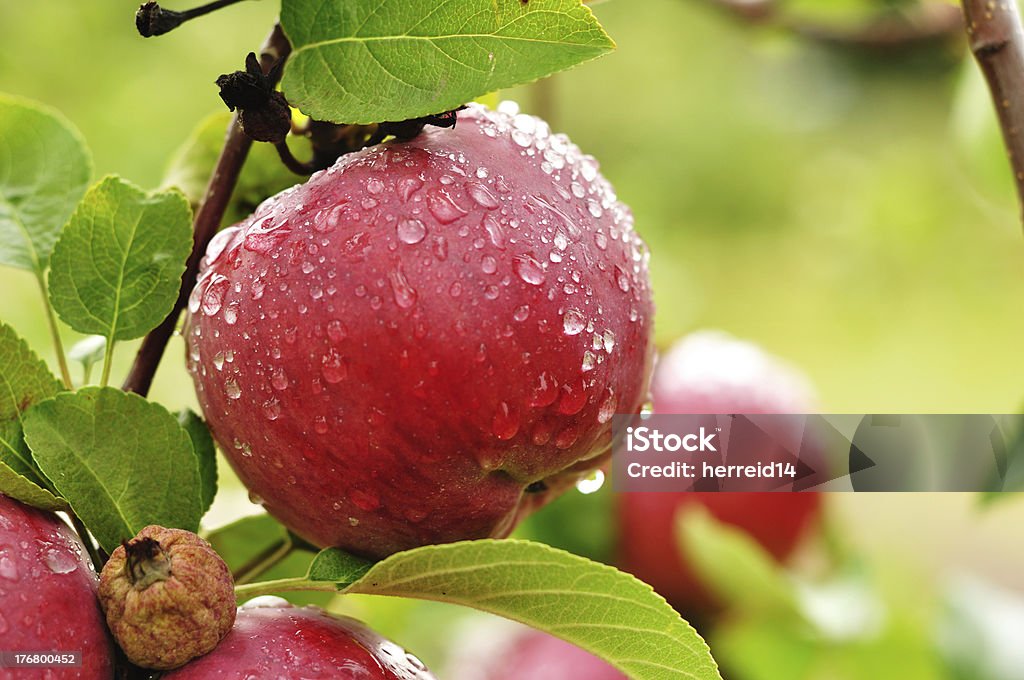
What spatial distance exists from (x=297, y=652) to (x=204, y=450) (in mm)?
107

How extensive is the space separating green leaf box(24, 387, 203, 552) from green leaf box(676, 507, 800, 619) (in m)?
0.65

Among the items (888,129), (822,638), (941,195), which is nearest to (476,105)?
(822,638)

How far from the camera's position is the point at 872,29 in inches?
56.2

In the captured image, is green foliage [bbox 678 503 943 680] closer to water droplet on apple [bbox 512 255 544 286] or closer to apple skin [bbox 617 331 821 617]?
apple skin [bbox 617 331 821 617]

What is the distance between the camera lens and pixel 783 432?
3.45 feet

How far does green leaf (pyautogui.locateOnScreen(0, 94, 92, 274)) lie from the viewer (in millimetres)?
498

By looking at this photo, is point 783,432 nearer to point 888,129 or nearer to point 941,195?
point 941,195

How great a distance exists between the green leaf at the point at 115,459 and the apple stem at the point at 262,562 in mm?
73

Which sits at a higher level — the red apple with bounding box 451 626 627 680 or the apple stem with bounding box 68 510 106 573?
the apple stem with bounding box 68 510 106 573

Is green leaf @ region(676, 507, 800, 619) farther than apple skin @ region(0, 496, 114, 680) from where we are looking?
Yes

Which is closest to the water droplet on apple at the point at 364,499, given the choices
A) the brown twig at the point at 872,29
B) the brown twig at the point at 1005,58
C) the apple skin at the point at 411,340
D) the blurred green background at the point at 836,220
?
the apple skin at the point at 411,340

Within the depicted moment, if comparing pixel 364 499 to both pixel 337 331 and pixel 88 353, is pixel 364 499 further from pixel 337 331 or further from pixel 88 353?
pixel 88 353

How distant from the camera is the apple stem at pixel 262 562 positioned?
0.50 m

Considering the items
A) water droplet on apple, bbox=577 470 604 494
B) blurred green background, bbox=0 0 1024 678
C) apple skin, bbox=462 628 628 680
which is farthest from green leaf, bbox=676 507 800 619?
blurred green background, bbox=0 0 1024 678
